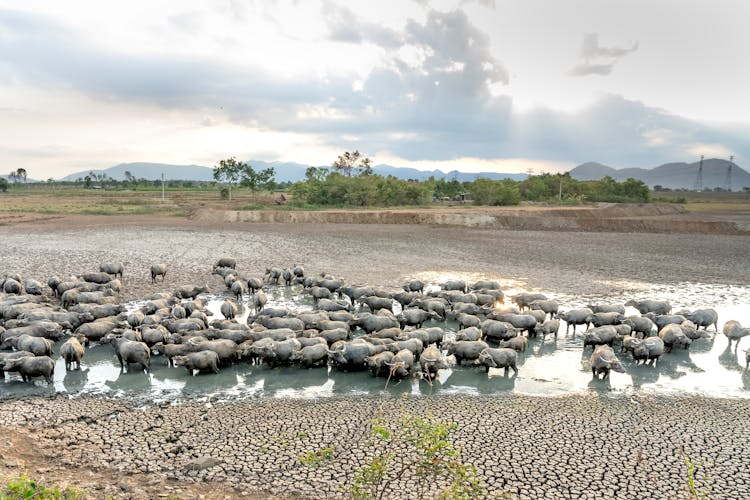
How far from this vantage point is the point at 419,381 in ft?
39.7

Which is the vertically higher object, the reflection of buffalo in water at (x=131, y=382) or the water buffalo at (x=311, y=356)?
the water buffalo at (x=311, y=356)

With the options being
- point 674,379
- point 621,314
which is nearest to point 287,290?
point 621,314

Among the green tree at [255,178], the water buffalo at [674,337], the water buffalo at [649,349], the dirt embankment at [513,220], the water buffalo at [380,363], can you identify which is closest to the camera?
the water buffalo at [380,363]

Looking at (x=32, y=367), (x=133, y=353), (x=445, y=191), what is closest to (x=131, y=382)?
(x=133, y=353)

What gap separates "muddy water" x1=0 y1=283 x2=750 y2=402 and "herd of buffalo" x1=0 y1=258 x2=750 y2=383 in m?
0.29

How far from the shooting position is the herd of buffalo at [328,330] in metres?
12.4

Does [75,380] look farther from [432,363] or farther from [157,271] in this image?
[157,271]

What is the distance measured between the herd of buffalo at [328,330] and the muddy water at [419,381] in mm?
291

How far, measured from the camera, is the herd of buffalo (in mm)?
12438

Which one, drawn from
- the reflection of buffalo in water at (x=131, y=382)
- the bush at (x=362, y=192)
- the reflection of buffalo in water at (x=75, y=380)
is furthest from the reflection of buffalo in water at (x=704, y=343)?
the bush at (x=362, y=192)

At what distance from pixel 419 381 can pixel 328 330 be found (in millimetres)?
3381

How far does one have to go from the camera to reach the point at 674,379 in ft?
41.5

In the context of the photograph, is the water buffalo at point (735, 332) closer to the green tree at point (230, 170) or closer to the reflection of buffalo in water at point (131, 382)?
the reflection of buffalo in water at point (131, 382)

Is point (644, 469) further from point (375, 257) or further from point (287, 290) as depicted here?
point (375, 257)
